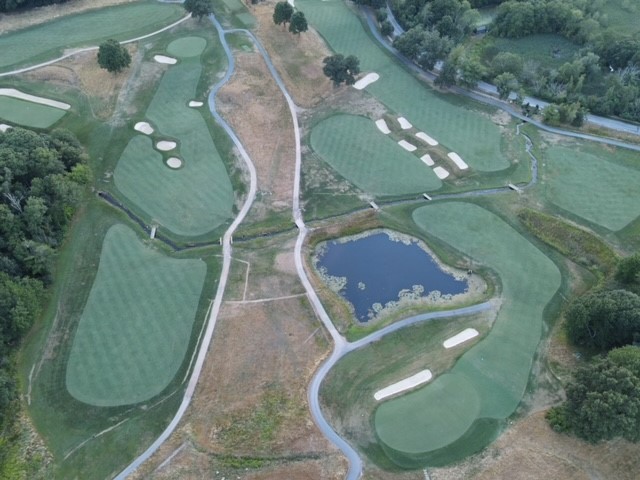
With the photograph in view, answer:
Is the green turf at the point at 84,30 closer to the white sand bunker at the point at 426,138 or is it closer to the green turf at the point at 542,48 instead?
the white sand bunker at the point at 426,138

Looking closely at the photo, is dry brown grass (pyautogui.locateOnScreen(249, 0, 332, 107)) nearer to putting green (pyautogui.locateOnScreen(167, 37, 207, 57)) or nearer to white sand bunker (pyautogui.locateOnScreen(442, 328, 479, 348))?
putting green (pyautogui.locateOnScreen(167, 37, 207, 57))

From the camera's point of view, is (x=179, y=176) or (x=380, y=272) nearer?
(x=380, y=272)

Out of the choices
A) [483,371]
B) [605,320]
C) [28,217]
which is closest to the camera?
[605,320]

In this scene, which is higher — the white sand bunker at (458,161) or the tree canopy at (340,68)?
the tree canopy at (340,68)

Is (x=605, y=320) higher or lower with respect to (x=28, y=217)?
higher

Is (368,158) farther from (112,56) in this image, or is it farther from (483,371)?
(112,56)

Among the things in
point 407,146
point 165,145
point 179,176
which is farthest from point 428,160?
point 165,145

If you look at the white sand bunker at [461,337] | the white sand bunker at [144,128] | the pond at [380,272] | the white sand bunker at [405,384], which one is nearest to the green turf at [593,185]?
the pond at [380,272]

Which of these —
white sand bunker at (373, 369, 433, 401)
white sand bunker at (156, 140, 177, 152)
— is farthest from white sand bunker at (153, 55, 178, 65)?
white sand bunker at (373, 369, 433, 401)
